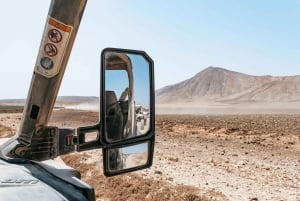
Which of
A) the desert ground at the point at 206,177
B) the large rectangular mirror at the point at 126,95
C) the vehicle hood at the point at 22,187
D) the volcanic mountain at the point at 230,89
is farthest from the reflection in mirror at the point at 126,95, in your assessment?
the volcanic mountain at the point at 230,89

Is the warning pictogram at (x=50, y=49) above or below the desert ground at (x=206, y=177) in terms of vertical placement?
above

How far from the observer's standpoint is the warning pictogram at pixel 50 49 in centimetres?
175

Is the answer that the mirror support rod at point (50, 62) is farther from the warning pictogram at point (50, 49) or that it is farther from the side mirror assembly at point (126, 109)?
the side mirror assembly at point (126, 109)

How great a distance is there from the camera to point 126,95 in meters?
1.76

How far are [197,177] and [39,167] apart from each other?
24.4 feet

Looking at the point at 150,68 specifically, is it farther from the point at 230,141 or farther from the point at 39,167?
the point at 230,141

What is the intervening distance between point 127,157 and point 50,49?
646 millimetres

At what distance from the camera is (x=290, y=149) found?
1523 centimetres

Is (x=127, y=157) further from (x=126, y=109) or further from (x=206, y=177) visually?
(x=206, y=177)

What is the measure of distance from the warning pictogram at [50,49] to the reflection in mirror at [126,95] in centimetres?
27

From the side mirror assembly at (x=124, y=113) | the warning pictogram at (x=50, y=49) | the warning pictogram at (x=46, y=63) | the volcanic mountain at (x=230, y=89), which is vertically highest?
the volcanic mountain at (x=230, y=89)

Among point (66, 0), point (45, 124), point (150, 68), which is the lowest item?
point (45, 124)

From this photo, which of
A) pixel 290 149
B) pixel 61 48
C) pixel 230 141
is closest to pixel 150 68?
pixel 61 48

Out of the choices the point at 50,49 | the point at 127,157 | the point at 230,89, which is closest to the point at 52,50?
the point at 50,49
